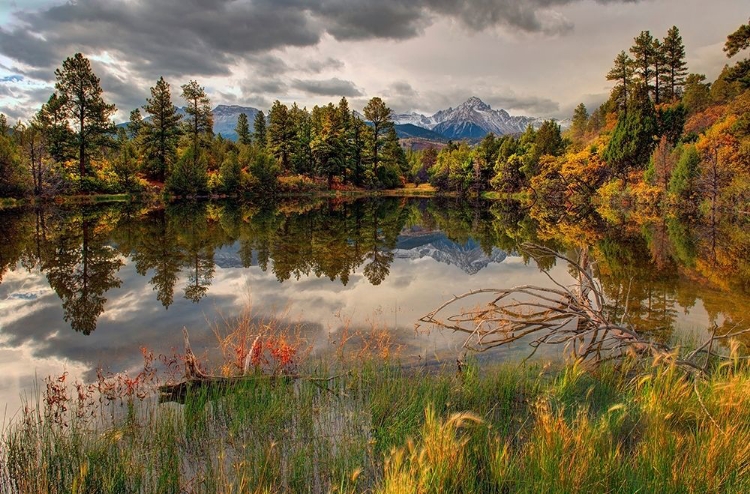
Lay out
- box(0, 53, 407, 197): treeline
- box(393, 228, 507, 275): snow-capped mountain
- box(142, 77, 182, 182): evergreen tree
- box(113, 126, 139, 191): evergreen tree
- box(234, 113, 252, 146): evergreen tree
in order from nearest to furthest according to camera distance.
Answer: box(393, 228, 507, 275): snow-capped mountain → box(0, 53, 407, 197): treeline → box(113, 126, 139, 191): evergreen tree → box(142, 77, 182, 182): evergreen tree → box(234, 113, 252, 146): evergreen tree

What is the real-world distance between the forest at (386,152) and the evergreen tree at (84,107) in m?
0.10

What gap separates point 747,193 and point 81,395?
39.7 m

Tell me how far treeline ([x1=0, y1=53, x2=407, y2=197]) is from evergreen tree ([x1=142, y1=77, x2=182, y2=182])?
0.39ft

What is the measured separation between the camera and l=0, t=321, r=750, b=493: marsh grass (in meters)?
3.36

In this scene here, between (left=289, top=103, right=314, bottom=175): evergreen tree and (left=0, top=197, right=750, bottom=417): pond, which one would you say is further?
(left=289, top=103, right=314, bottom=175): evergreen tree

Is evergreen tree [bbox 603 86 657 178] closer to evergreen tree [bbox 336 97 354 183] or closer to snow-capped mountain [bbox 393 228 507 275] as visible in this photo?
snow-capped mountain [bbox 393 228 507 275]

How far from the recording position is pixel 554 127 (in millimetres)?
64812

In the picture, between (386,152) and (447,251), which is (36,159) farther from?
(386,152)

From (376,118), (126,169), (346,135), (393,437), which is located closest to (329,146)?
(346,135)

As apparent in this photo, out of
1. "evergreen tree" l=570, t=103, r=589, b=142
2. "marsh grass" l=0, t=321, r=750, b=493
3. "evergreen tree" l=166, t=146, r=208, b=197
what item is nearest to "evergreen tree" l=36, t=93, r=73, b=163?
"evergreen tree" l=166, t=146, r=208, b=197

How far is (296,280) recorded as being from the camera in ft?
44.5

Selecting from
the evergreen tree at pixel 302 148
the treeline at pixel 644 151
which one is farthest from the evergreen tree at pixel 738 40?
the evergreen tree at pixel 302 148

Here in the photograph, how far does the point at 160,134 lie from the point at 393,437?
58.3 meters

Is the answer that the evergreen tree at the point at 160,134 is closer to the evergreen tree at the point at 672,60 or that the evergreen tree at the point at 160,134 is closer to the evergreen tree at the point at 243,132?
the evergreen tree at the point at 243,132
